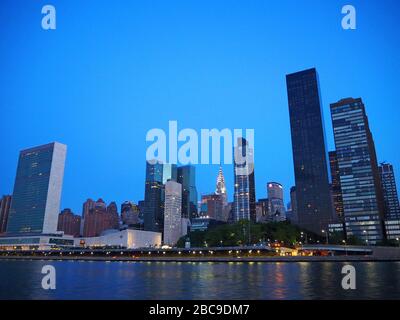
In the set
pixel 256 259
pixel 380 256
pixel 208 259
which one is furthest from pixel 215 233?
pixel 380 256

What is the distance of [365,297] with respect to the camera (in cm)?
3478

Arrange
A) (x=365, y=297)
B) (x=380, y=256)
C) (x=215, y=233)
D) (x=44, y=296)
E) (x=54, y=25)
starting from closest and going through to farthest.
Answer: (x=54, y=25) → (x=365, y=297) → (x=44, y=296) → (x=380, y=256) → (x=215, y=233)
